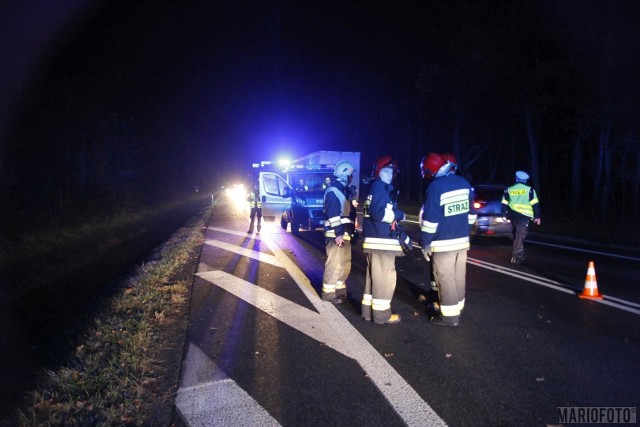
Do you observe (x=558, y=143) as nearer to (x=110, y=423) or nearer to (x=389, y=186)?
(x=389, y=186)

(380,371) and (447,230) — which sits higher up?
(447,230)

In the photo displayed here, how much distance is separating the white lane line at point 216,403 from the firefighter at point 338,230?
2.54 meters

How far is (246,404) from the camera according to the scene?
11.8 feet

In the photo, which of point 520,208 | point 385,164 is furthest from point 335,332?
point 520,208

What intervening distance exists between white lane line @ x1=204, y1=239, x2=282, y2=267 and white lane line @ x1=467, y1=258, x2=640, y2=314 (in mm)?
4377

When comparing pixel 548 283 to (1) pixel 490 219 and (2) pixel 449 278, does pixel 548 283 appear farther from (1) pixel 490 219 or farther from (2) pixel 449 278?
(1) pixel 490 219

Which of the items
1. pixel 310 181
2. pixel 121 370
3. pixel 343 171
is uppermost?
pixel 343 171

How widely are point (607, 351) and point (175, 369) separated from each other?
4.44 metres

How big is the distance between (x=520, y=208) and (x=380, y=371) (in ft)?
20.1

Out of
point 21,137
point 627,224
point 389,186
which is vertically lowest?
point 627,224

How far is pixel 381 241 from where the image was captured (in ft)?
17.5

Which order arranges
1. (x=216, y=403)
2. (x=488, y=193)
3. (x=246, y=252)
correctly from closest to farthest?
(x=216, y=403), (x=246, y=252), (x=488, y=193)

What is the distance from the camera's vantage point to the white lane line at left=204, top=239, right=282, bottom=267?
10.1 m

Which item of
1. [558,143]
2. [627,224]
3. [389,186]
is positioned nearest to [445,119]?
[558,143]
